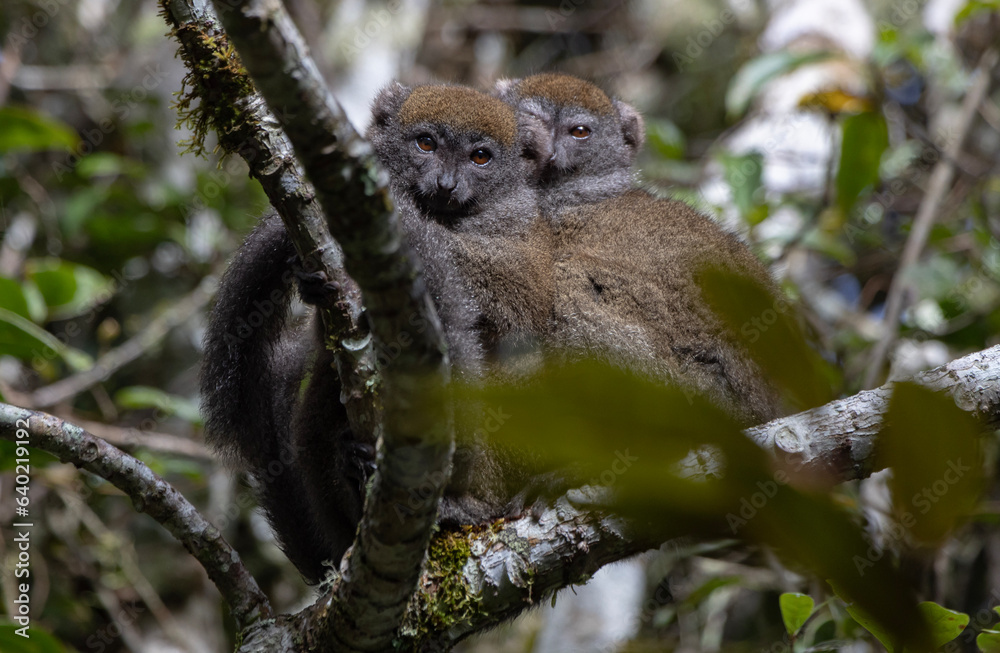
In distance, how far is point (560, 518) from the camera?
295cm

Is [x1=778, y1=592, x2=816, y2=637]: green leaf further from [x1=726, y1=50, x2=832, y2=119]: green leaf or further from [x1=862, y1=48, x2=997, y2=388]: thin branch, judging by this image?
[x1=726, y1=50, x2=832, y2=119]: green leaf

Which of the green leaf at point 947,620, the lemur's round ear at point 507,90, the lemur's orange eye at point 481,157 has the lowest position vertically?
the green leaf at point 947,620

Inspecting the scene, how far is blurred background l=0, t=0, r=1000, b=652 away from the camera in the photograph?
17.7 feet

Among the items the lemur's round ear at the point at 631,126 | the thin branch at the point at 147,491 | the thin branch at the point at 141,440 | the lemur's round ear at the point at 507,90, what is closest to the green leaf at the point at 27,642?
the thin branch at the point at 147,491

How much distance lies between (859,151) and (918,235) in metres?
0.72

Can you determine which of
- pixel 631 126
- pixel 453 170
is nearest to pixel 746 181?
pixel 631 126

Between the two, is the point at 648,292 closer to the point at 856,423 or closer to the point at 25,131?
the point at 856,423

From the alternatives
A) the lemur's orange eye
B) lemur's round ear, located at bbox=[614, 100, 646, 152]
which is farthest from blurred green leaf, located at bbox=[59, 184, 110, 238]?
lemur's round ear, located at bbox=[614, 100, 646, 152]

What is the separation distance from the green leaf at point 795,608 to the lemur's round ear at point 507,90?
3570 millimetres

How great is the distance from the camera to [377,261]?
173 centimetres

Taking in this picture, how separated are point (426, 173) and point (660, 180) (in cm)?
348

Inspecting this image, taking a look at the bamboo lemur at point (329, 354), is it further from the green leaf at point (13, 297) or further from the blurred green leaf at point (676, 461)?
the blurred green leaf at point (676, 461)

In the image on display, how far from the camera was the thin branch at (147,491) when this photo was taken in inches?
114

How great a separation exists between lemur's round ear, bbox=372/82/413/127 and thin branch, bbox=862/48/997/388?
10.4 ft
